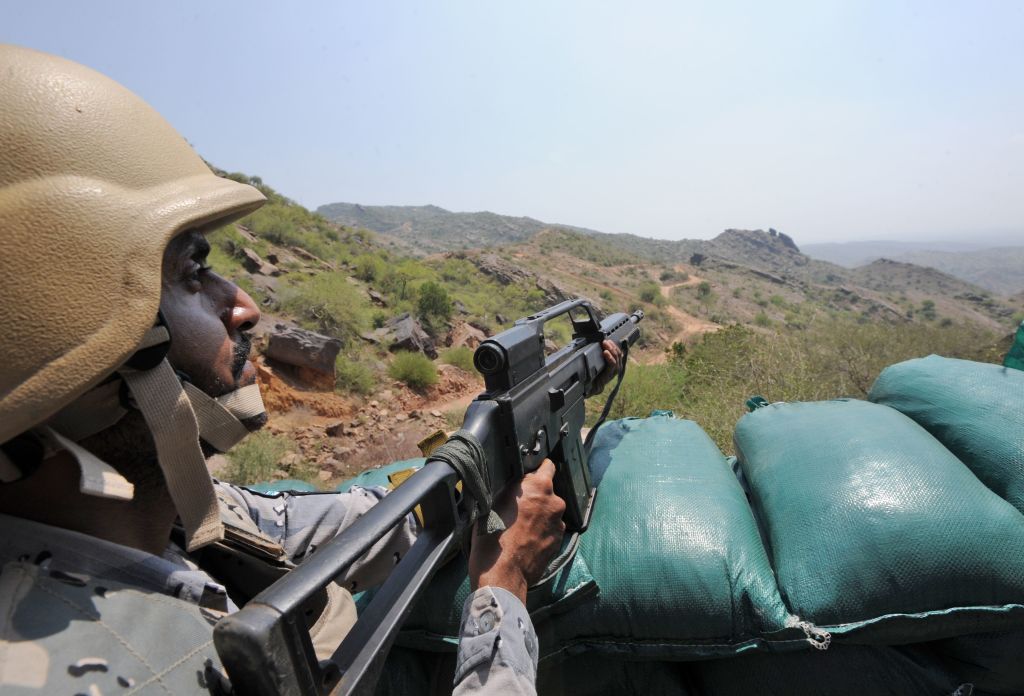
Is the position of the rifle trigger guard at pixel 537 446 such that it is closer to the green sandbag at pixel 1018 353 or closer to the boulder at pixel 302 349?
the green sandbag at pixel 1018 353

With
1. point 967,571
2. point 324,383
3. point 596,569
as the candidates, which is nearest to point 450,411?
point 324,383

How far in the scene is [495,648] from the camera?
1.21 metres

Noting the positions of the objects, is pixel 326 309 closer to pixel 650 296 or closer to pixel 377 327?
pixel 377 327

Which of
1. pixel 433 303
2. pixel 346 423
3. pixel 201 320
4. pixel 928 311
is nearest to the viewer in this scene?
pixel 201 320

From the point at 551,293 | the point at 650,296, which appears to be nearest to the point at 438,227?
the point at 650,296

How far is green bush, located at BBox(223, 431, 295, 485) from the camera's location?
5164 millimetres

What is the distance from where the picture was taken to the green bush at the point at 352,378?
803cm

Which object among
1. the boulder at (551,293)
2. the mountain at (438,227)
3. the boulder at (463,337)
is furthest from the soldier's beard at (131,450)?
the mountain at (438,227)

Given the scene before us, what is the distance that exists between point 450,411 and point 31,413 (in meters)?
7.34

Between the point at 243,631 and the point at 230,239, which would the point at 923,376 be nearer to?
the point at 243,631

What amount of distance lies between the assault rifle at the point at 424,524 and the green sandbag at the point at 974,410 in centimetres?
148

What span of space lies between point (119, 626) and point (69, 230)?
735mm

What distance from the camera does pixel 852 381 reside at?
583 cm

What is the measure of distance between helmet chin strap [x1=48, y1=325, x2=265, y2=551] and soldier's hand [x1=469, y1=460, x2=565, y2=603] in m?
0.68
